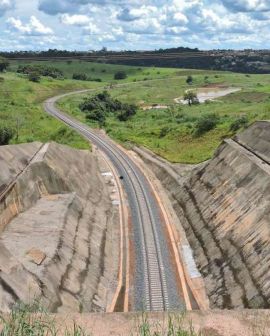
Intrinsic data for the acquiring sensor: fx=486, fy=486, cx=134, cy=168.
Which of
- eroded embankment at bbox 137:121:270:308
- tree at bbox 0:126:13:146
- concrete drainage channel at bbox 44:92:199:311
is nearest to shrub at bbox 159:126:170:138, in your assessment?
concrete drainage channel at bbox 44:92:199:311

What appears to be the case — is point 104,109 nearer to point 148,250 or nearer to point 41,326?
point 148,250

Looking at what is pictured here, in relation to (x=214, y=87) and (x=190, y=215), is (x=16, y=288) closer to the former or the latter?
(x=190, y=215)

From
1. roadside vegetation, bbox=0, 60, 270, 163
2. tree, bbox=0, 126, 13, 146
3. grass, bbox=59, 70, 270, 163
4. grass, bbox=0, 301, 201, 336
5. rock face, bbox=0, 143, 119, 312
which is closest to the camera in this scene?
grass, bbox=0, 301, 201, 336

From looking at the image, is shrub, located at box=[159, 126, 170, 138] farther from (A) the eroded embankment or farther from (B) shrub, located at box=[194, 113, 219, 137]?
(A) the eroded embankment

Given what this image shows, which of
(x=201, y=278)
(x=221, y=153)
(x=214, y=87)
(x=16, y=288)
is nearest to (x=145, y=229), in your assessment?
(x=201, y=278)

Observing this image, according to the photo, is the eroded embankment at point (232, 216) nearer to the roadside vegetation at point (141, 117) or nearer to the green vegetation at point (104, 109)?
the roadside vegetation at point (141, 117)

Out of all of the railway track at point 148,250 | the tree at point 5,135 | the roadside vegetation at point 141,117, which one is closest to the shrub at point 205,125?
the roadside vegetation at point 141,117

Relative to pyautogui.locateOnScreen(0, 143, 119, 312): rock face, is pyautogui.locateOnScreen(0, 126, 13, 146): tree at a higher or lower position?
lower
